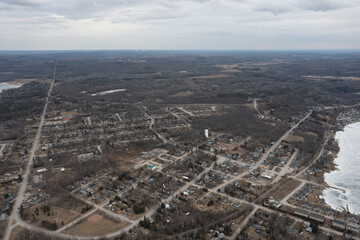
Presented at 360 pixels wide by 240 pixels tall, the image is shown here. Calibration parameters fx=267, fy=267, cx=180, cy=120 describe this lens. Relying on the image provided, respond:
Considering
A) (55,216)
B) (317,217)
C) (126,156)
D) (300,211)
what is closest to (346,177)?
(317,217)

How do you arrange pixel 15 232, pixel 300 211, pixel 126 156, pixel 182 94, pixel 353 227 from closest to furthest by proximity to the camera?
pixel 15 232 → pixel 353 227 → pixel 300 211 → pixel 126 156 → pixel 182 94

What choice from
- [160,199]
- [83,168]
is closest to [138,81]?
[83,168]

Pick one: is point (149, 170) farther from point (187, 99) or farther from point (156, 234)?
point (187, 99)

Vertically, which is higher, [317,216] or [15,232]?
[317,216]

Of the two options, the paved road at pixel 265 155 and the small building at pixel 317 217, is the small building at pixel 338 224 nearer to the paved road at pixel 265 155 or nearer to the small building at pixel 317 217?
the small building at pixel 317 217

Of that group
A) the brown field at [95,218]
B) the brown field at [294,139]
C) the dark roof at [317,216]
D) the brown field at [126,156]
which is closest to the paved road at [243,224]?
the dark roof at [317,216]

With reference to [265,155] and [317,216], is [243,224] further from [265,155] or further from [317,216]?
[265,155]

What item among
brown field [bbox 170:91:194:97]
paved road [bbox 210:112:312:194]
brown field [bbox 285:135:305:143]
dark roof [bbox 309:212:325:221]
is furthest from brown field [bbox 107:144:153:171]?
brown field [bbox 170:91:194:97]

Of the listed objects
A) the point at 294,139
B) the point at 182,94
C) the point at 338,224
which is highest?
the point at 182,94
